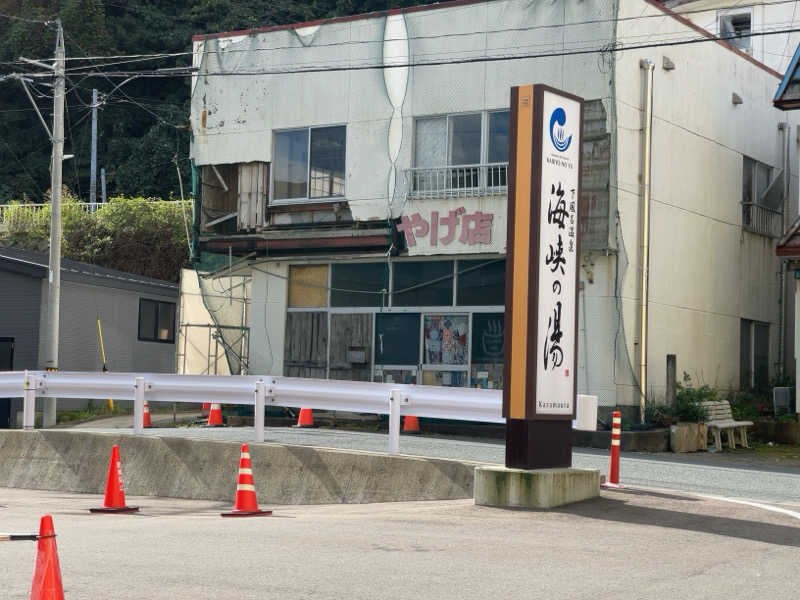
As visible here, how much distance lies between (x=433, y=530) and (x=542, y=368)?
2.64 meters

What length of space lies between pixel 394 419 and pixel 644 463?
4.44 metres

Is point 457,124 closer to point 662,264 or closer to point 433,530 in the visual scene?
point 662,264

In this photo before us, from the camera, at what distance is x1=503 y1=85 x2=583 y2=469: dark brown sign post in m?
13.1

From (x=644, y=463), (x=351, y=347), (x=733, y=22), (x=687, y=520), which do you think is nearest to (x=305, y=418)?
(x=351, y=347)

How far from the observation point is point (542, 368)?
13.2m

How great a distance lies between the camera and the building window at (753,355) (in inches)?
1091

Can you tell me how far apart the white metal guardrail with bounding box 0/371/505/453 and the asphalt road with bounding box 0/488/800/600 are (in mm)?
1900

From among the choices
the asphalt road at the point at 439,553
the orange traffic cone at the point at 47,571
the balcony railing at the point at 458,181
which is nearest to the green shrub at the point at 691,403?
the balcony railing at the point at 458,181

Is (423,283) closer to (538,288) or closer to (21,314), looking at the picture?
(538,288)

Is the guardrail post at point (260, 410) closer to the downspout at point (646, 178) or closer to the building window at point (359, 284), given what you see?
the building window at point (359, 284)

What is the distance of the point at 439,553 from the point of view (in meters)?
9.83

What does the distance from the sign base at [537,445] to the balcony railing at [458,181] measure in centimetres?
1094

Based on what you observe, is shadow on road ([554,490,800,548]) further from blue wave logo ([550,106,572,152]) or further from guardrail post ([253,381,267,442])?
guardrail post ([253,381,267,442])

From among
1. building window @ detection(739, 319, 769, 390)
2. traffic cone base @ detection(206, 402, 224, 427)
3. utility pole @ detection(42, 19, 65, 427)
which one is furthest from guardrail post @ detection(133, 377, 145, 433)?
building window @ detection(739, 319, 769, 390)
